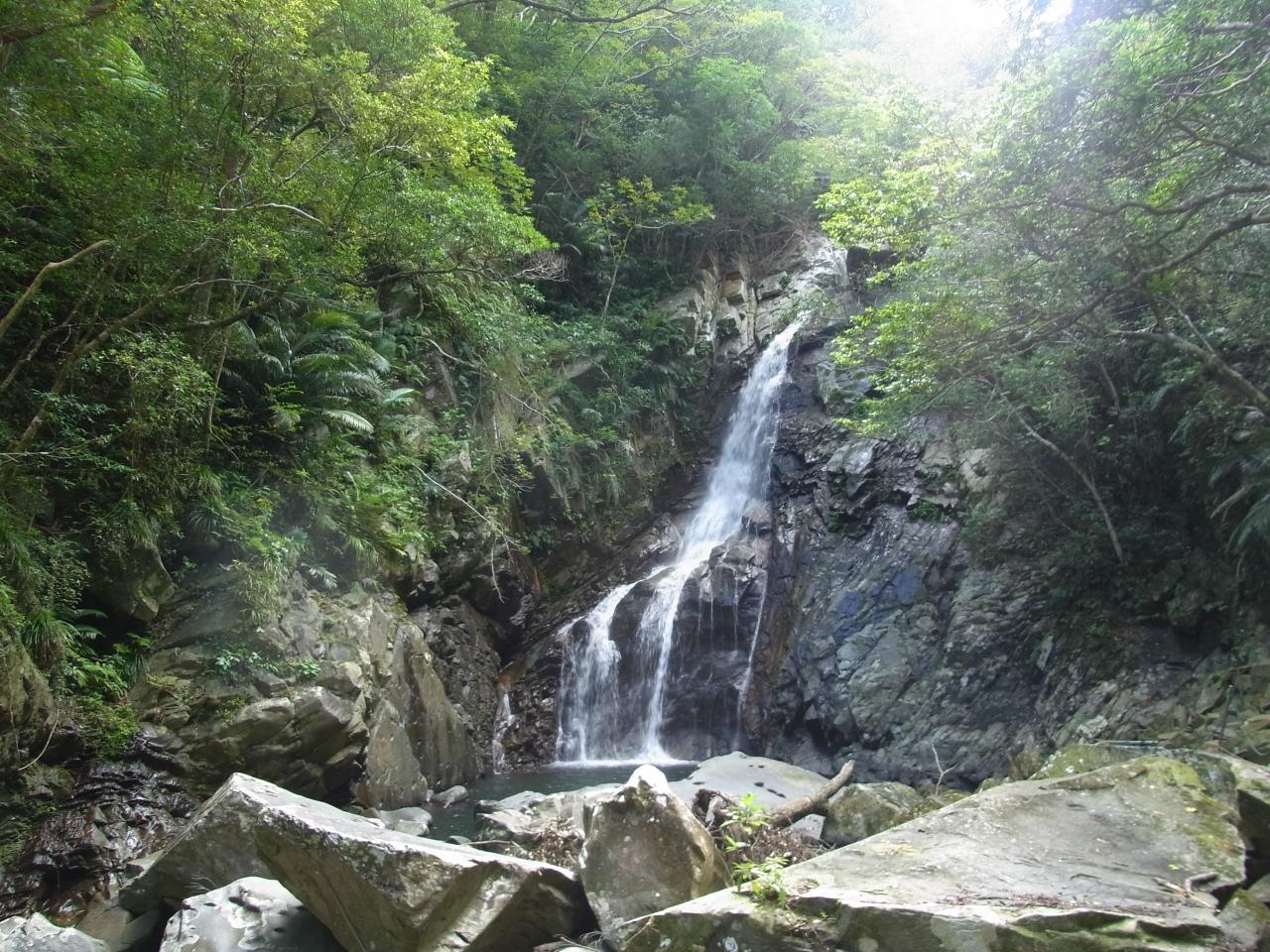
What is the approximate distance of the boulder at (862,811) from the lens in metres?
7.58

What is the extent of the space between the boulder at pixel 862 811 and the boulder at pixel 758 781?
14.2 inches

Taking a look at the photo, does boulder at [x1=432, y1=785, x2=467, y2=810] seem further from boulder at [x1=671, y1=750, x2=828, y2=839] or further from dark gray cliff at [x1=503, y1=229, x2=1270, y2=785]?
boulder at [x1=671, y1=750, x2=828, y2=839]

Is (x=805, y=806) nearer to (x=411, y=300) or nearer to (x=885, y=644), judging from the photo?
(x=885, y=644)

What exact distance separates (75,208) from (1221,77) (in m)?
10.4

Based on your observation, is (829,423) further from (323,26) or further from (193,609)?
(193,609)

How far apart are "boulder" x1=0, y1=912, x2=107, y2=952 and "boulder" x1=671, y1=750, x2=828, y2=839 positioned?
5.24 m

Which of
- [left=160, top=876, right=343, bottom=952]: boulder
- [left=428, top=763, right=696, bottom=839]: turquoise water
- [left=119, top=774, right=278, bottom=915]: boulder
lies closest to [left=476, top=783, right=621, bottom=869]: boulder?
[left=428, top=763, right=696, bottom=839]: turquoise water

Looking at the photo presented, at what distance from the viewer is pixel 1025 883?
3.68m

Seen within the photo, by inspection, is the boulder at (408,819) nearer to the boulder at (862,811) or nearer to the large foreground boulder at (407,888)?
the large foreground boulder at (407,888)

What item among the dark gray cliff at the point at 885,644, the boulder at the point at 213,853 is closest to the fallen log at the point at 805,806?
the dark gray cliff at the point at 885,644

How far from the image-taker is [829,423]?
1642 centimetres

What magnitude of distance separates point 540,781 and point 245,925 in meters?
6.97

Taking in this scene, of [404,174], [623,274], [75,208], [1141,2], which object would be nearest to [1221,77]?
[1141,2]

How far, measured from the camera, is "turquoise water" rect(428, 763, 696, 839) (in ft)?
29.9
